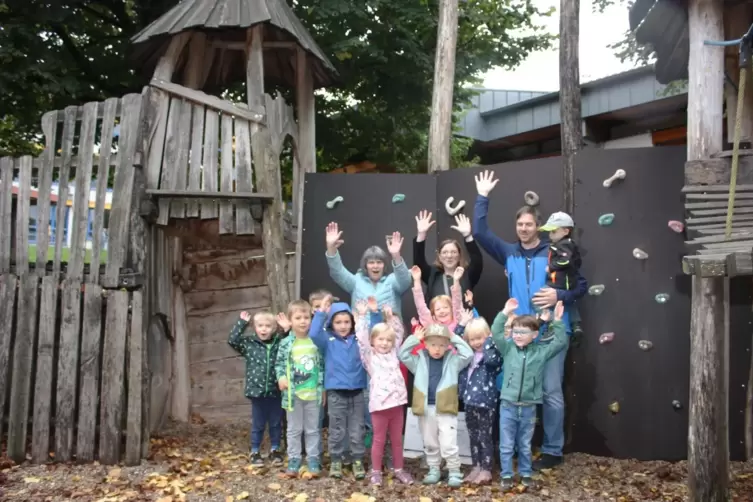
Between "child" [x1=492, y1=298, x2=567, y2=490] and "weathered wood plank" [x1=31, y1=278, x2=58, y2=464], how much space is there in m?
4.01

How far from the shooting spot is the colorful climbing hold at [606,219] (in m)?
6.04

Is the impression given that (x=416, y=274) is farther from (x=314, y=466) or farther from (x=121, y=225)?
(x=121, y=225)

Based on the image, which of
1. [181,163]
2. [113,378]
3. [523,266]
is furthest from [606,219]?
[113,378]

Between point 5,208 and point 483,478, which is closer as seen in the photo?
point 483,478

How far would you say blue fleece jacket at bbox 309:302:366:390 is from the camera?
17.5 ft

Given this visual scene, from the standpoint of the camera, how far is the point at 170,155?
6.41m

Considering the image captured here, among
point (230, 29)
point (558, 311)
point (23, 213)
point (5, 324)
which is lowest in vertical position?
point (5, 324)

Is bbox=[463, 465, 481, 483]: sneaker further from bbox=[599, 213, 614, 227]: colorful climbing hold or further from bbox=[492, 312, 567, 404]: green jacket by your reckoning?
bbox=[599, 213, 614, 227]: colorful climbing hold

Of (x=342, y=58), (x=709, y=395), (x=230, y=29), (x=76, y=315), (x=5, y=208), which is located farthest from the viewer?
(x=342, y=58)

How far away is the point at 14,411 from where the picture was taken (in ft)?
19.9

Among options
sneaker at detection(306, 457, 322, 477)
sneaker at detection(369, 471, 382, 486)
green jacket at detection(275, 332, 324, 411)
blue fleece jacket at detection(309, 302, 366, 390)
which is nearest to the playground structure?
green jacket at detection(275, 332, 324, 411)

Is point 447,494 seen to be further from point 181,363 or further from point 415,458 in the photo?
point 181,363

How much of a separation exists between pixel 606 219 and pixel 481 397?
6.84ft

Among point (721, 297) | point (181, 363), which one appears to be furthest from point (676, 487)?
point (181, 363)
